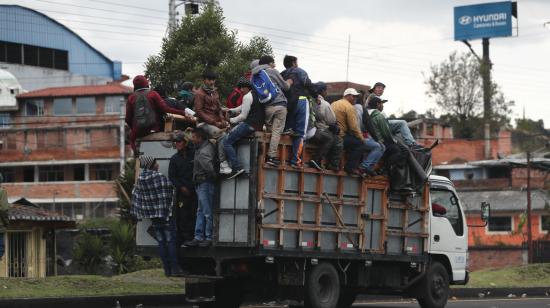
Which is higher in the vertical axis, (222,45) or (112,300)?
(222,45)

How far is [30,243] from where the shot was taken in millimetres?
32656

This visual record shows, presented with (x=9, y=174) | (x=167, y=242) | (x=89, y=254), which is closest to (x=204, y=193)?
(x=167, y=242)

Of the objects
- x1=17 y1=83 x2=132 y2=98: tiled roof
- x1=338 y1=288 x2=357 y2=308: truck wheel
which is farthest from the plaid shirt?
x1=17 y1=83 x2=132 y2=98: tiled roof

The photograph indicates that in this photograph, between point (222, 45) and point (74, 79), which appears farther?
point (74, 79)

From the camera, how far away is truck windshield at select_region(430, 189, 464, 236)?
61.4 feet

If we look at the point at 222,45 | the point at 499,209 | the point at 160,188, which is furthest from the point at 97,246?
the point at 499,209

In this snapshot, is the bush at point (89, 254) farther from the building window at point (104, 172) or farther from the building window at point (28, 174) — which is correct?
the building window at point (28, 174)

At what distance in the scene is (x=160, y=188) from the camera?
A: 15352 mm

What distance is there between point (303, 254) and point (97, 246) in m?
22.3

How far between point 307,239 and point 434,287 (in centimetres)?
372

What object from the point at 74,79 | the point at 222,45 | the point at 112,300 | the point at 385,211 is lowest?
the point at 112,300

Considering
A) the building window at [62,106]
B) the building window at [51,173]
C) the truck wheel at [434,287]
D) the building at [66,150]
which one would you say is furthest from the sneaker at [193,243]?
the building window at [62,106]

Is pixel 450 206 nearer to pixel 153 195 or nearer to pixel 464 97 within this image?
pixel 153 195

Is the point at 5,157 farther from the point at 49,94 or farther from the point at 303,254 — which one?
the point at 303,254
